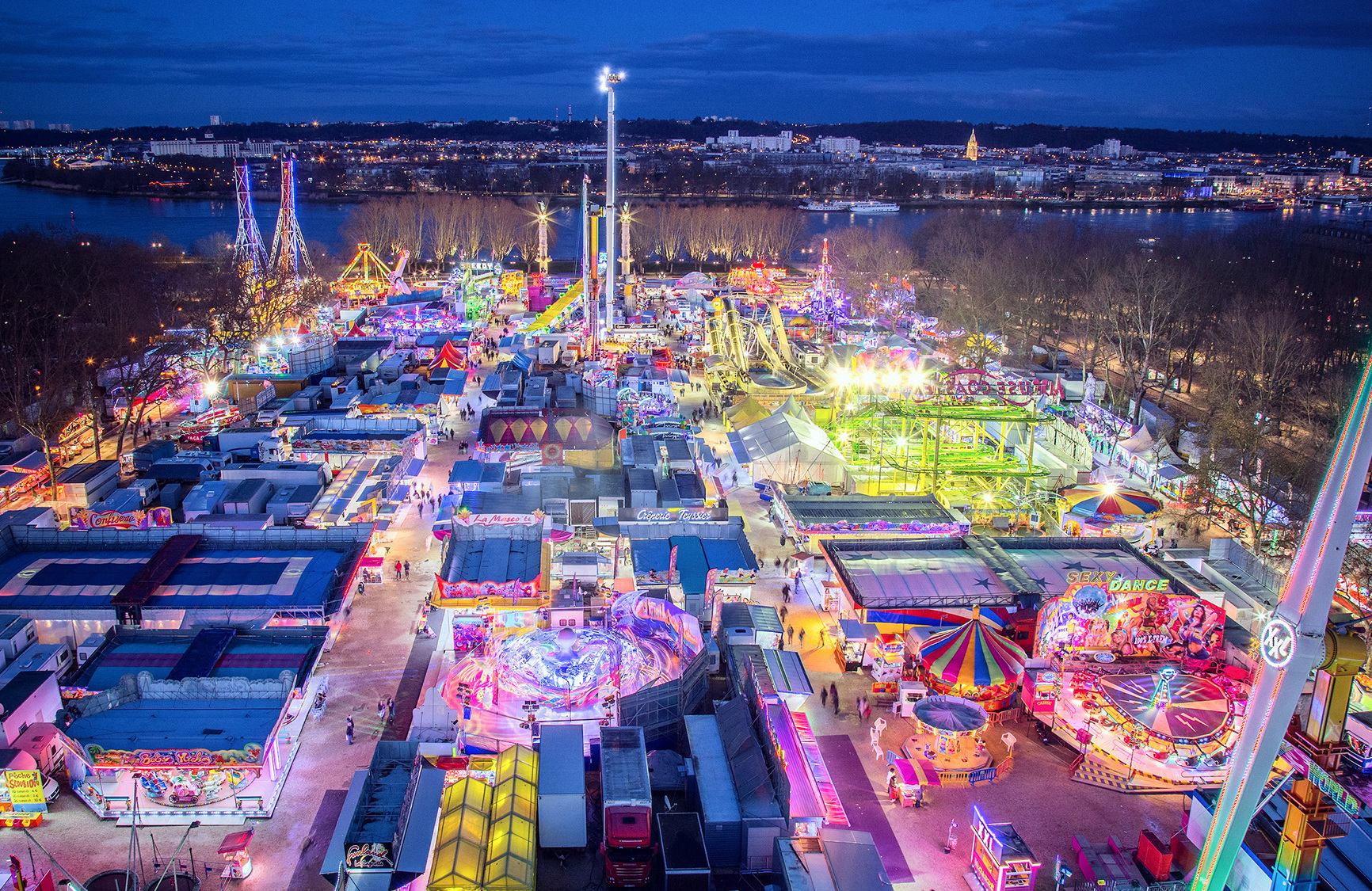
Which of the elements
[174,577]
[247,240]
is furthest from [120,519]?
[247,240]

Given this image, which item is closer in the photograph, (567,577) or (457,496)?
(567,577)

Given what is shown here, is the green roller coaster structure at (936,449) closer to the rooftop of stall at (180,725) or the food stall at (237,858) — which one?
the rooftop of stall at (180,725)

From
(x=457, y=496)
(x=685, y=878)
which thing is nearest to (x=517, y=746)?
(x=685, y=878)

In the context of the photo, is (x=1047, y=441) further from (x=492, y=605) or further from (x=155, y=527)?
(x=155, y=527)

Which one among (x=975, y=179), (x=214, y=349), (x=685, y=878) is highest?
(x=975, y=179)

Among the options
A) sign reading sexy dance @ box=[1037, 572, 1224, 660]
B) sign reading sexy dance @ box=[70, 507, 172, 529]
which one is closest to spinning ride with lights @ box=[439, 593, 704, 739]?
sign reading sexy dance @ box=[1037, 572, 1224, 660]

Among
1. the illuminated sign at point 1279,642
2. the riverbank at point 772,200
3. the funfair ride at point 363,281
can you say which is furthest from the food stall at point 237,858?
the riverbank at point 772,200
